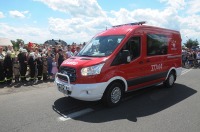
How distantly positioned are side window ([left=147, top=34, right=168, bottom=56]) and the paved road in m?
1.60

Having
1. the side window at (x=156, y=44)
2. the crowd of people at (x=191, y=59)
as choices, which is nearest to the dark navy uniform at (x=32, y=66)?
the side window at (x=156, y=44)

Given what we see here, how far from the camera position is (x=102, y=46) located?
→ 759 centimetres

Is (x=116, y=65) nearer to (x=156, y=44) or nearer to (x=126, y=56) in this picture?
(x=126, y=56)

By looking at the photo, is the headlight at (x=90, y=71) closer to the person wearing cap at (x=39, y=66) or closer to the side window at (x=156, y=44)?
the side window at (x=156, y=44)

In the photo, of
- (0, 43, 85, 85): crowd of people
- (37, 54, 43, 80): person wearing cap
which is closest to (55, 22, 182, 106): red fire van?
(0, 43, 85, 85): crowd of people

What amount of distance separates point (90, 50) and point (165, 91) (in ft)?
12.2

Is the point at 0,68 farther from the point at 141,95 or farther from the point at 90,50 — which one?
the point at 141,95

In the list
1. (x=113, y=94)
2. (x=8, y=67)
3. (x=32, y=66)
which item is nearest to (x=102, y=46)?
(x=113, y=94)

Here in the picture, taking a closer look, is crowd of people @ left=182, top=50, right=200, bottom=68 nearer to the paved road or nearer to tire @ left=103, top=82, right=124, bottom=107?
the paved road

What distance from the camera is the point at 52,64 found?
41.8 feet

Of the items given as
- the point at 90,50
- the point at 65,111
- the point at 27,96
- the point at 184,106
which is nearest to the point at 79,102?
the point at 65,111

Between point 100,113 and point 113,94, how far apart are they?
0.81 meters

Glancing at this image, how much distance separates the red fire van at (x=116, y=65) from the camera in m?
6.59

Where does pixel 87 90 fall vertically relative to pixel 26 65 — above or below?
below
